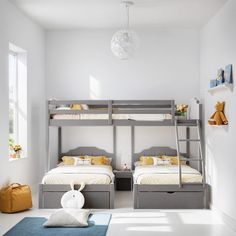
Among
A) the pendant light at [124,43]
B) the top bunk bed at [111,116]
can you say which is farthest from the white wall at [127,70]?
the pendant light at [124,43]

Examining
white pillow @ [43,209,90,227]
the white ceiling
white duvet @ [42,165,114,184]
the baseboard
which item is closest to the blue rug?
white pillow @ [43,209,90,227]

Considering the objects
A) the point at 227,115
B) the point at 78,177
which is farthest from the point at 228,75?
the point at 78,177

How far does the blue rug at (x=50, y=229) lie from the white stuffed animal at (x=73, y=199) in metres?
0.45

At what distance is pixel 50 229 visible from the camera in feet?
15.8

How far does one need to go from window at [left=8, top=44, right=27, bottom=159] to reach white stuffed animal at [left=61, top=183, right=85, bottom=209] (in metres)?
1.23

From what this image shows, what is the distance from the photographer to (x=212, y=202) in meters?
6.01

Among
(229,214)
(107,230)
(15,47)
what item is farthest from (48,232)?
(15,47)

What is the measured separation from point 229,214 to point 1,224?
2.72 metres

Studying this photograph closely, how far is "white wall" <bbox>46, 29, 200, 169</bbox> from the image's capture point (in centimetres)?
755

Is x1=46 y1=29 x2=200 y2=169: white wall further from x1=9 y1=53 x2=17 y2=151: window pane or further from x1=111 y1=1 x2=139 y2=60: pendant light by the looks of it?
x1=111 y1=1 x2=139 y2=60: pendant light

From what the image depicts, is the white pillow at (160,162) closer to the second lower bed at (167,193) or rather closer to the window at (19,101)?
the second lower bed at (167,193)

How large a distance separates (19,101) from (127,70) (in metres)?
2.02

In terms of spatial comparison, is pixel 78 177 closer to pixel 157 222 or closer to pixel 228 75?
pixel 157 222

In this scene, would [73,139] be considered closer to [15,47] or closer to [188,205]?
[15,47]
